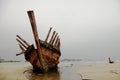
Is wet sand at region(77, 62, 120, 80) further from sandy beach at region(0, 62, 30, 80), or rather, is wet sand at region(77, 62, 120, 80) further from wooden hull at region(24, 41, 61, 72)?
sandy beach at region(0, 62, 30, 80)

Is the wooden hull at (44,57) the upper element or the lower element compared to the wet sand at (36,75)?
upper

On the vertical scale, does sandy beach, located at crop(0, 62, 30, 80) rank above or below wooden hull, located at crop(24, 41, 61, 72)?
below

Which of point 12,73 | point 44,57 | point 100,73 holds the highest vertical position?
point 44,57

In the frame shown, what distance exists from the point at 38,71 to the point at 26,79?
2.70 meters

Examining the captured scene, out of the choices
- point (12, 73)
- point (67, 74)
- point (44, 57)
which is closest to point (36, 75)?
point (44, 57)

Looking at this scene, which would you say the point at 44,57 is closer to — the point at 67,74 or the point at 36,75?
the point at 36,75

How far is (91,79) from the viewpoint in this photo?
13.1 metres

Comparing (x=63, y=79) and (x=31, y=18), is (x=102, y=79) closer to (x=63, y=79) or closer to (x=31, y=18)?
(x=63, y=79)

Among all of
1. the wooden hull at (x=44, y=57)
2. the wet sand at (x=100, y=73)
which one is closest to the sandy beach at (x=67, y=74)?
the wet sand at (x=100, y=73)

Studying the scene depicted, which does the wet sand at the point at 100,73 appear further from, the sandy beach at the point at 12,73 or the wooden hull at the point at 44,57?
the sandy beach at the point at 12,73

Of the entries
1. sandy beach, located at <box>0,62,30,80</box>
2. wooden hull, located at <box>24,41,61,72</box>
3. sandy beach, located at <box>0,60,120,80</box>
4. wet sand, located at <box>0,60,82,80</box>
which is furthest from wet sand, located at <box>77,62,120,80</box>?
sandy beach, located at <box>0,62,30,80</box>

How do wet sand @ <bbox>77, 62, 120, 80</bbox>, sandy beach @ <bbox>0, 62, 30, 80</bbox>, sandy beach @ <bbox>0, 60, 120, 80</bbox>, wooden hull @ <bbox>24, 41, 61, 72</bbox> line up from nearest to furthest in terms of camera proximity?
1. wet sand @ <bbox>77, 62, 120, 80</bbox>
2. sandy beach @ <bbox>0, 60, 120, 80</bbox>
3. sandy beach @ <bbox>0, 62, 30, 80</bbox>
4. wooden hull @ <bbox>24, 41, 61, 72</bbox>

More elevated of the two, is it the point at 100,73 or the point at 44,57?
the point at 44,57

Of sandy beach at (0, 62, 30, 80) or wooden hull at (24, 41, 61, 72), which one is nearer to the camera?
sandy beach at (0, 62, 30, 80)
